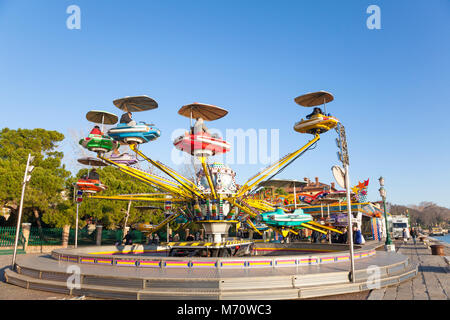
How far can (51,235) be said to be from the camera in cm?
3056

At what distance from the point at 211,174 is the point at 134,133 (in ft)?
17.6

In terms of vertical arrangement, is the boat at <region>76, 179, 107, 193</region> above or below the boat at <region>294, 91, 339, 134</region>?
below

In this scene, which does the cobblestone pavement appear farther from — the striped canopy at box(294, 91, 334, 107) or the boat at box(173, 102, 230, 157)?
the striped canopy at box(294, 91, 334, 107)

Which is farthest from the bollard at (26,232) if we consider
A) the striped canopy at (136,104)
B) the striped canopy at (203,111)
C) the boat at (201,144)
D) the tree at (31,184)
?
the boat at (201,144)

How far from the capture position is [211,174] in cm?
1761

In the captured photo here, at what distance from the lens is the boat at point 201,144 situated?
12.9 m

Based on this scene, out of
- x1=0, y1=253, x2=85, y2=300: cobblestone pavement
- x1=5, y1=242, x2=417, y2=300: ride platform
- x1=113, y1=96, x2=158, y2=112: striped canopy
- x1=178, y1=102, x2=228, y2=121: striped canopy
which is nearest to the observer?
x1=5, y1=242, x2=417, y2=300: ride platform

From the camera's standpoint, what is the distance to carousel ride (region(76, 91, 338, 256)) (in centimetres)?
1373

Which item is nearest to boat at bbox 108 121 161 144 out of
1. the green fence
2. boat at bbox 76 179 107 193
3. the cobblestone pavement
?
boat at bbox 76 179 107 193

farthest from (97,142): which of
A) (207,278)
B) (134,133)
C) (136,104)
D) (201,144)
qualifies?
(207,278)
